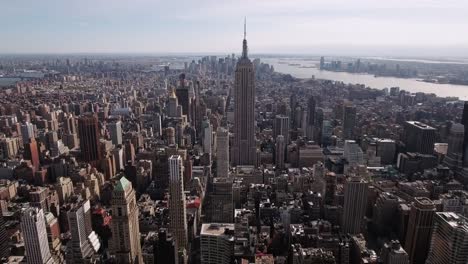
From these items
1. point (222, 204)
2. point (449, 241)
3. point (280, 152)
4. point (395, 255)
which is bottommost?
point (222, 204)

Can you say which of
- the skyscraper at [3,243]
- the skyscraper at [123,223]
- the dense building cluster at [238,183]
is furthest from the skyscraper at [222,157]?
the skyscraper at [3,243]

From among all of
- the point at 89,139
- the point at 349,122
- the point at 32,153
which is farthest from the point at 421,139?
the point at 32,153

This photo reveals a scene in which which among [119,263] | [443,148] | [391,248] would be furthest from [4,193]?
[443,148]

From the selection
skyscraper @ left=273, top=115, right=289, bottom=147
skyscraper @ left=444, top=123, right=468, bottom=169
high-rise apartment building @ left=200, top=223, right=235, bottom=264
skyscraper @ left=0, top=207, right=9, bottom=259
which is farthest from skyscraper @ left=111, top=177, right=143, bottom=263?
skyscraper @ left=444, top=123, right=468, bottom=169

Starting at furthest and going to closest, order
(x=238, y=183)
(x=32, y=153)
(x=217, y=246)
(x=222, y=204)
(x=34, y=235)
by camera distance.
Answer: (x=32, y=153)
(x=238, y=183)
(x=222, y=204)
(x=217, y=246)
(x=34, y=235)

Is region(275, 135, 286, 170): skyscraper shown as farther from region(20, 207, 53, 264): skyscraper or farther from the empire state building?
region(20, 207, 53, 264): skyscraper

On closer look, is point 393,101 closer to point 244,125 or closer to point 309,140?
point 309,140

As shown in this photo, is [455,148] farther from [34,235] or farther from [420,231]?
[34,235]
